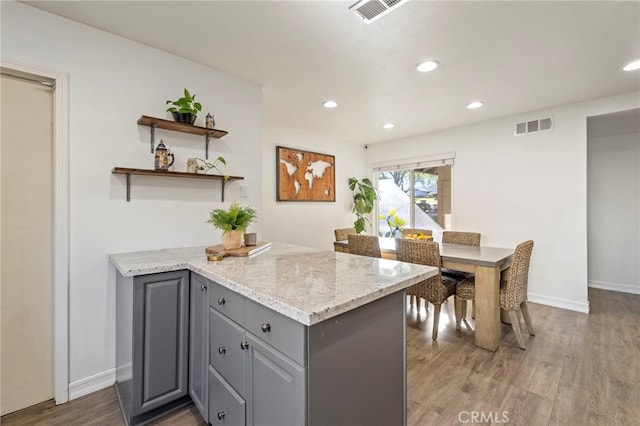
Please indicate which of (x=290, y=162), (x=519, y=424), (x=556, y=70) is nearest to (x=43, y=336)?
(x=519, y=424)

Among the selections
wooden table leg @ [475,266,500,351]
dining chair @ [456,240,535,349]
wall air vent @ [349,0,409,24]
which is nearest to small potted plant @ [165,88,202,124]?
wall air vent @ [349,0,409,24]

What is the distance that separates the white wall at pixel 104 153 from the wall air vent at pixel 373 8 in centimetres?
143

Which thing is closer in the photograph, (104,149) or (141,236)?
(104,149)

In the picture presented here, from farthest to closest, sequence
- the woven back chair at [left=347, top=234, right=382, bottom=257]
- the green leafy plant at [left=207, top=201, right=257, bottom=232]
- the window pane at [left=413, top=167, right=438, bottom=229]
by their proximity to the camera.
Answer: the window pane at [left=413, top=167, right=438, bottom=229] < the woven back chair at [left=347, top=234, right=382, bottom=257] < the green leafy plant at [left=207, top=201, right=257, bottom=232]

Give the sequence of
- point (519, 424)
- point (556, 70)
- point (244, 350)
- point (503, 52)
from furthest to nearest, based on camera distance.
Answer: point (556, 70) < point (503, 52) < point (519, 424) < point (244, 350)

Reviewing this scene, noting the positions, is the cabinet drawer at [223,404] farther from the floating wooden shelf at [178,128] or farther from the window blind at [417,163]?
the window blind at [417,163]

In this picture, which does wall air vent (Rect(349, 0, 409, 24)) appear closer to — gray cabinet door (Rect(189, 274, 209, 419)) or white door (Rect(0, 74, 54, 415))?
gray cabinet door (Rect(189, 274, 209, 419))

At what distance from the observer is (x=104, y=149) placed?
1.93 metres

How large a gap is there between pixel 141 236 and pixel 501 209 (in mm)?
4251

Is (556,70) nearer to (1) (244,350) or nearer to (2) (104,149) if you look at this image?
(1) (244,350)

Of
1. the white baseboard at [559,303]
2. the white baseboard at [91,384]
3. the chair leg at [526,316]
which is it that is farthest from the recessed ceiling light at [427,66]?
the white baseboard at [91,384]

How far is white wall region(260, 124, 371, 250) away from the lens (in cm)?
405

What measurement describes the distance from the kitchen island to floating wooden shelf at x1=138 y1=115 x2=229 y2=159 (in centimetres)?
94

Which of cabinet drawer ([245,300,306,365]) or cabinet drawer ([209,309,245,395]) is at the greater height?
cabinet drawer ([245,300,306,365])
